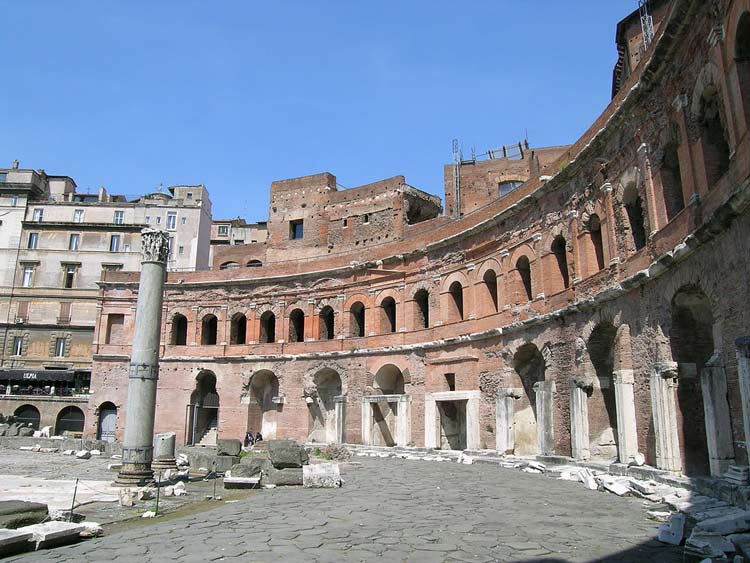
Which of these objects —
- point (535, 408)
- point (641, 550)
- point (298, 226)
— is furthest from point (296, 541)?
point (298, 226)

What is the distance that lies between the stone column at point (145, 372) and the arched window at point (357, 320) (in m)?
14.0

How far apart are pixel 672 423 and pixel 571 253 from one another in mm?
6165

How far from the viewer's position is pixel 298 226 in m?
38.0

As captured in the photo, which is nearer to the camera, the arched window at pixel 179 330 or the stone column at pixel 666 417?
the stone column at pixel 666 417

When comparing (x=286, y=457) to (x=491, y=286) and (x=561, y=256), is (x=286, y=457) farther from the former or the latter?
(x=491, y=286)

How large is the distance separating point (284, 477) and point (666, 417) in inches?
299

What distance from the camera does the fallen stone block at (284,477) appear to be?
13.3 m

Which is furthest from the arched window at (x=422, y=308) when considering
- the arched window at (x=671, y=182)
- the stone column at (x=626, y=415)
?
the arched window at (x=671, y=182)

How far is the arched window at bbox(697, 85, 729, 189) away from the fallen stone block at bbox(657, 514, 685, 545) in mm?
6185

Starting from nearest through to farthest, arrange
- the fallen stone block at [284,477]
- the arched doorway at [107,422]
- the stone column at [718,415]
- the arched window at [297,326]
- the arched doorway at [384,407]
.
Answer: the stone column at [718,415] → the fallen stone block at [284,477] → the arched doorway at [384,407] → the arched window at [297,326] → the arched doorway at [107,422]

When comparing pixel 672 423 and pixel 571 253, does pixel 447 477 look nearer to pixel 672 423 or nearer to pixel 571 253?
pixel 672 423

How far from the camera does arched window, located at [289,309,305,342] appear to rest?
30500 millimetres

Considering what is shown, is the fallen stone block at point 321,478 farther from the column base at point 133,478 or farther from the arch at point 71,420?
the arch at point 71,420

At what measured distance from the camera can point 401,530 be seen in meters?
8.16
